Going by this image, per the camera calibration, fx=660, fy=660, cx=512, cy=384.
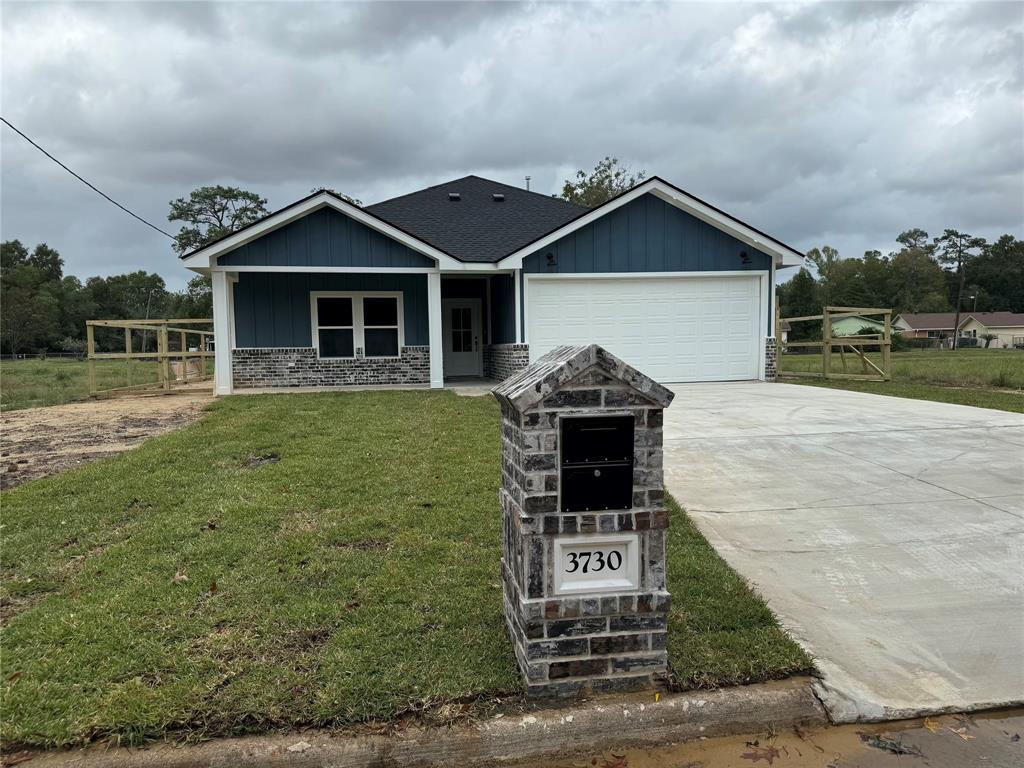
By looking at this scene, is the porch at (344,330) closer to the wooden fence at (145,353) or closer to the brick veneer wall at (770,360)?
the wooden fence at (145,353)

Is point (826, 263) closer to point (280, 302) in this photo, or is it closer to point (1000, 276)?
point (1000, 276)

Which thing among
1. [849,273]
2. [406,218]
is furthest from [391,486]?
[849,273]

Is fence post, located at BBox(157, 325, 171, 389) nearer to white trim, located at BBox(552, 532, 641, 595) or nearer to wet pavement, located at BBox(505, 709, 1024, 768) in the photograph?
white trim, located at BBox(552, 532, 641, 595)

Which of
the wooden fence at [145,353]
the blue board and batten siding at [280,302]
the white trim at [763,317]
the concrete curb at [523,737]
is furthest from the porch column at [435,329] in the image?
the concrete curb at [523,737]

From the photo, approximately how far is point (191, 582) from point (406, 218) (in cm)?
1464

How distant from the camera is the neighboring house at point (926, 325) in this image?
7894cm

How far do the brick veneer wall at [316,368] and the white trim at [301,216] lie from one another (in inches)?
84.3

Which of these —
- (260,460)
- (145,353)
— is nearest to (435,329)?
(145,353)

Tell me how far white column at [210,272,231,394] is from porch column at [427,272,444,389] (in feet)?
13.4

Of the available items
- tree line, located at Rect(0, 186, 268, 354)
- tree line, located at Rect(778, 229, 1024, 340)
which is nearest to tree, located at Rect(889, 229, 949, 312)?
tree line, located at Rect(778, 229, 1024, 340)

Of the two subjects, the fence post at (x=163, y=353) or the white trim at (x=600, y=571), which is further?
the fence post at (x=163, y=353)

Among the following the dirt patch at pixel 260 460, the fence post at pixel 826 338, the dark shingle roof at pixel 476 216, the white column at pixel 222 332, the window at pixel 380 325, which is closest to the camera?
the dirt patch at pixel 260 460

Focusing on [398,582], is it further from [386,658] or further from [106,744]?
[106,744]

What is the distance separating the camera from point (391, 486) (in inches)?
217
